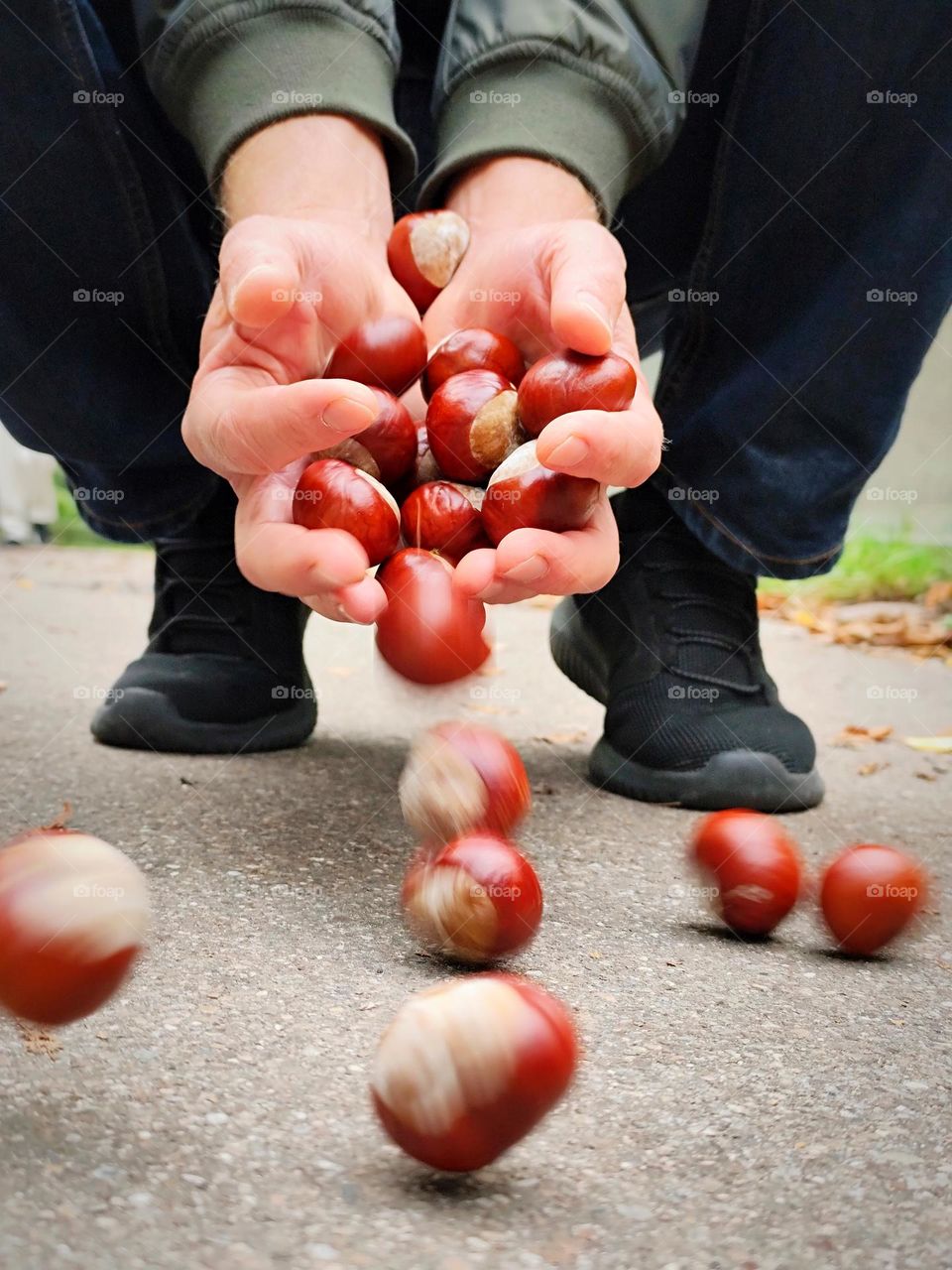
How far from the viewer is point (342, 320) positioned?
4.83ft

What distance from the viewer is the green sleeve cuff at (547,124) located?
1.56 meters

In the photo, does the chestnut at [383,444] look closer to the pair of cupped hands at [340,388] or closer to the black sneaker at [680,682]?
the pair of cupped hands at [340,388]

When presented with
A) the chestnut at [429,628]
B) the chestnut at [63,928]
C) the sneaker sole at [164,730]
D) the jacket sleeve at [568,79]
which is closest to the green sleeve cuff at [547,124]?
the jacket sleeve at [568,79]

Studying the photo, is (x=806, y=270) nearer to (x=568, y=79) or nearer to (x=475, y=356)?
(x=568, y=79)

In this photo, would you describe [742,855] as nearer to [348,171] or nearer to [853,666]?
A: [348,171]

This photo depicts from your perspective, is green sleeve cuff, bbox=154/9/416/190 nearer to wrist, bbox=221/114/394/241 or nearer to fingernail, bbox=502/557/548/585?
wrist, bbox=221/114/394/241

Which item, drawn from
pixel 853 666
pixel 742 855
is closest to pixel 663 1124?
pixel 742 855

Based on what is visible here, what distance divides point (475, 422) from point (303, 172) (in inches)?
15.1

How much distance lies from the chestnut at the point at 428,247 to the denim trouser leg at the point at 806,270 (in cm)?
47

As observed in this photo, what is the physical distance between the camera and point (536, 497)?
1260mm

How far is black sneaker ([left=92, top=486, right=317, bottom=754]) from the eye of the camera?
1.88 m

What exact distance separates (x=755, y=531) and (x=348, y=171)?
80 centimetres

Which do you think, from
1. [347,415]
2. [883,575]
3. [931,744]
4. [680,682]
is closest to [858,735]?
[931,744]

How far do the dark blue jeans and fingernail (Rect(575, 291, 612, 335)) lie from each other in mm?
620
